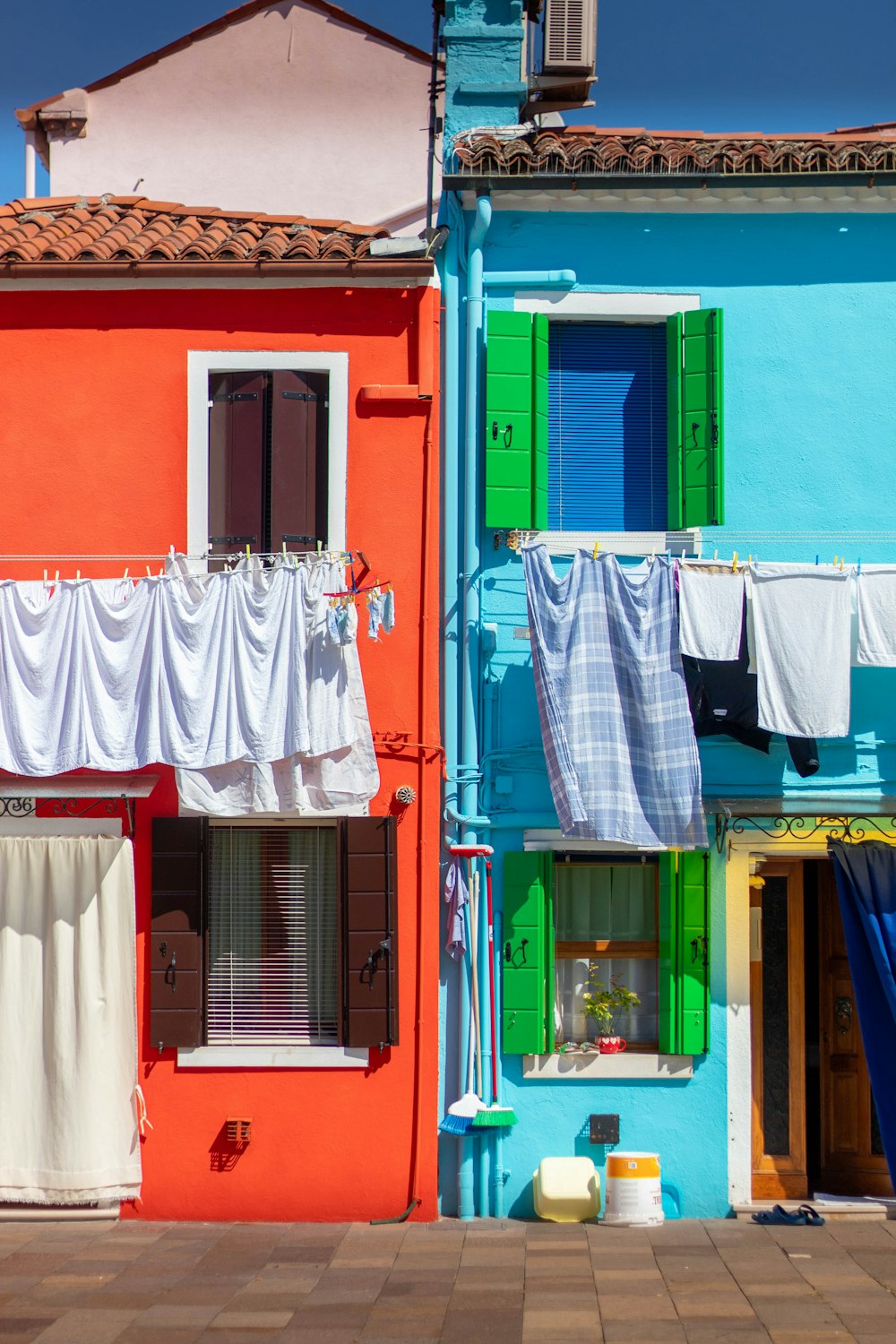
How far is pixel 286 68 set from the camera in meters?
18.0

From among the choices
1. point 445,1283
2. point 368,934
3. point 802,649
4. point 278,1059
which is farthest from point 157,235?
point 445,1283

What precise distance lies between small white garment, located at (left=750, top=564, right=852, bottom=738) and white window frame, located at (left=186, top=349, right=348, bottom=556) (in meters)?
3.01

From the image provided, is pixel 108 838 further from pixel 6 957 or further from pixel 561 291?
pixel 561 291

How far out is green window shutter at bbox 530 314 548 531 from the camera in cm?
1114

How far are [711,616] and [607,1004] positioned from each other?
289cm

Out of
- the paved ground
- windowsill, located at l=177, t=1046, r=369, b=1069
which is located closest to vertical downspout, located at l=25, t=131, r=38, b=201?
windowsill, located at l=177, t=1046, r=369, b=1069

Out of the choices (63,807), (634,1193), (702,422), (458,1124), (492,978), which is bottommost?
(634,1193)

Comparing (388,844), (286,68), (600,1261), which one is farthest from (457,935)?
(286,68)

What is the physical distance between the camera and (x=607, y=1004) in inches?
440

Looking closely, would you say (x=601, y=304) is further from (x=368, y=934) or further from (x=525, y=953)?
(x=368, y=934)

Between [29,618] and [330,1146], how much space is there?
4.20 metres

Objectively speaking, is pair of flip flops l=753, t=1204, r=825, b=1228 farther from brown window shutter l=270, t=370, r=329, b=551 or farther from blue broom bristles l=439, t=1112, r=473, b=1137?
brown window shutter l=270, t=370, r=329, b=551

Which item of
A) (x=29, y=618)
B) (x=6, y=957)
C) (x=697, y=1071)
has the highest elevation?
(x=29, y=618)

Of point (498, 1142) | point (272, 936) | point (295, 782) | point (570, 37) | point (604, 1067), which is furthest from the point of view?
point (570, 37)
